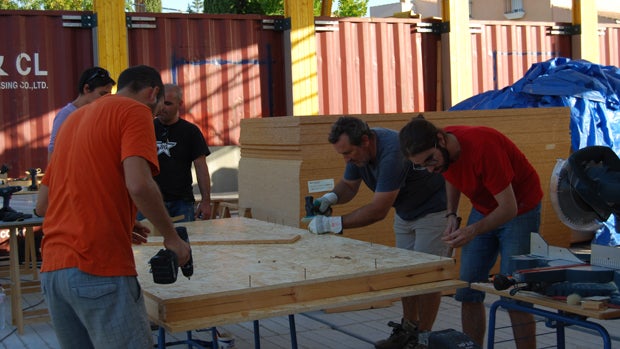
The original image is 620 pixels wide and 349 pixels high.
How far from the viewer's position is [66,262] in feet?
9.59

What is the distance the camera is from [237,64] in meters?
12.0

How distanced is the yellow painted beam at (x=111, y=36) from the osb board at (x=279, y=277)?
22.7 ft

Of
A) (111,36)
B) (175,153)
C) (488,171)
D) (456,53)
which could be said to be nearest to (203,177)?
(175,153)

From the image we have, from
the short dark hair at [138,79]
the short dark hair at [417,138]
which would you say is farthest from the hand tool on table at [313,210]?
the short dark hair at [138,79]

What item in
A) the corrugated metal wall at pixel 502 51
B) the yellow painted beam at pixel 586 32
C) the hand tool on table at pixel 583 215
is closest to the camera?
the hand tool on table at pixel 583 215

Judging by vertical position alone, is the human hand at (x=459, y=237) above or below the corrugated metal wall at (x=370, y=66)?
below

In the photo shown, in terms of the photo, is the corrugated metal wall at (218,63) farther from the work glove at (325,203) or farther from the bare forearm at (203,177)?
the work glove at (325,203)

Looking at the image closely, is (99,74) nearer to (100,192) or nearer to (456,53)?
(100,192)

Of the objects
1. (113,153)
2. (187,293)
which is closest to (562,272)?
(187,293)

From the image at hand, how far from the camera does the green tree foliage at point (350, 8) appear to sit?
29.7 metres

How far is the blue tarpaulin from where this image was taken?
929cm

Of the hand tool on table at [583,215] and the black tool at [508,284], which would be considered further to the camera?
the black tool at [508,284]

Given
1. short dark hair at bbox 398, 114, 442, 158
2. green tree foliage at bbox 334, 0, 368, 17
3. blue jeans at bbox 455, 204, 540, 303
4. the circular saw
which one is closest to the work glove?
blue jeans at bbox 455, 204, 540, 303

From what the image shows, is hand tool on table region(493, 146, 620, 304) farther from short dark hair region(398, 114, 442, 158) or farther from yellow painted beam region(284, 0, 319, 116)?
yellow painted beam region(284, 0, 319, 116)
